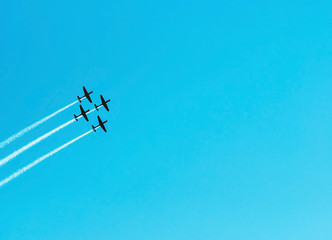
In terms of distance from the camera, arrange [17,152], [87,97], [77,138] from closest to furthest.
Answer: [17,152]
[77,138]
[87,97]

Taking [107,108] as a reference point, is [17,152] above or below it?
below

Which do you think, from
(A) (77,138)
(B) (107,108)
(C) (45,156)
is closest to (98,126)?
(B) (107,108)

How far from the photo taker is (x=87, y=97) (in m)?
122

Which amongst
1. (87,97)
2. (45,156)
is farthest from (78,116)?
(45,156)

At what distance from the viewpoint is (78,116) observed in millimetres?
123438

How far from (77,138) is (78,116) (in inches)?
548

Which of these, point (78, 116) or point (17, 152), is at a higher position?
point (78, 116)

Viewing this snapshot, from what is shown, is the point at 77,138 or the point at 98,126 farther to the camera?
the point at 98,126

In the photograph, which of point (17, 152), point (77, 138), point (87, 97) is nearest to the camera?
point (17, 152)

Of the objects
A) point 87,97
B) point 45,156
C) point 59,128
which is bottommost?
point 45,156

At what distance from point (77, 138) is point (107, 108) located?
2035cm

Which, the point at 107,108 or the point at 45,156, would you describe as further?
the point at 107,108

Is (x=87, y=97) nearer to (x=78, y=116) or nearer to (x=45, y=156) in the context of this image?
(x=78, y=116)

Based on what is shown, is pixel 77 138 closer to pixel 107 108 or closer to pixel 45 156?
pixel 45 156
